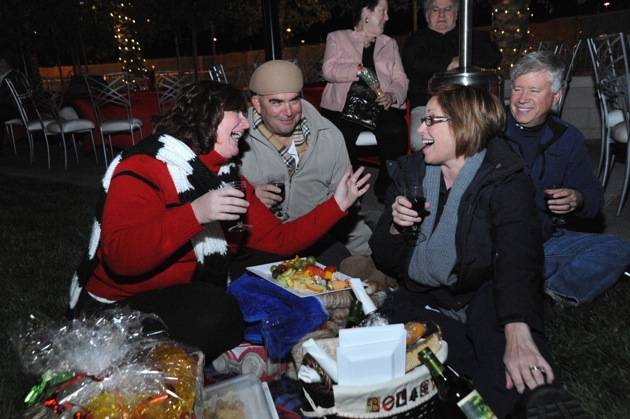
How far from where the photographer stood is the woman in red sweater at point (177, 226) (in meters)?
2.36

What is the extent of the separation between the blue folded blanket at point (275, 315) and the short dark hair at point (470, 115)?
976 millimetres

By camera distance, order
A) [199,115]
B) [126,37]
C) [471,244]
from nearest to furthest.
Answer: [471,244] → [199,115] → [126,37]

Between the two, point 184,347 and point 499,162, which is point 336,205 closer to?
point 499,162

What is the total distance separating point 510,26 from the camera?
977 cm

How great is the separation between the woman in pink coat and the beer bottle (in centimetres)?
366

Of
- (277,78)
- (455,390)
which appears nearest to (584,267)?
(455,390)

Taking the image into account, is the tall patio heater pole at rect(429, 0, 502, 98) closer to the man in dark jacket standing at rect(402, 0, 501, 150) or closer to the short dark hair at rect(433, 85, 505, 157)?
Result: the short dark hair at rect(433, 85, 505, 157)

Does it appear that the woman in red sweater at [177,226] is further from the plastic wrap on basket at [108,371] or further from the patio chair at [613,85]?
the patio chair at [613,85]

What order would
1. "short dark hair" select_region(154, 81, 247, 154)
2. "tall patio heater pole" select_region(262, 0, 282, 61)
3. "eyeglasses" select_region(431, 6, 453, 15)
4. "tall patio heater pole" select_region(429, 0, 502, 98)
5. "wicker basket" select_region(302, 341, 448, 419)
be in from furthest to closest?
1. "eyeglasses" select_region(431, 6, 453, 15)
2. "tall patio heater pole" select_region(262, 0, 282, 61)
3. "tall patio heater pole" select_region(429, 0, 502, 98)
4. "short dark hair" select_region(154, 81, 247, 154)
5. "wicker basket" select_region(302, 341, 448, 419)

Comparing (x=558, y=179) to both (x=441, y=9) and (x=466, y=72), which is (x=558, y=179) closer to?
(x=466, y=72)

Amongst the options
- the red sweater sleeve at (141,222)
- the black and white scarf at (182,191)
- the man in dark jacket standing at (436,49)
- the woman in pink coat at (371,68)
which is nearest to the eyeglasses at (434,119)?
the black and white scarf at (182,191)

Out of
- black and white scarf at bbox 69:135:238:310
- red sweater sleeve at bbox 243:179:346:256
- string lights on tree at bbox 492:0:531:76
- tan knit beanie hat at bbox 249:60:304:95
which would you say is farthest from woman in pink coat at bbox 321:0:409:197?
string lights on tree at bbox 492:0:531:76

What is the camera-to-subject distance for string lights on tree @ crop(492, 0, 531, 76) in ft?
31.6

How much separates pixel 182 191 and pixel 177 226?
1.08ft
